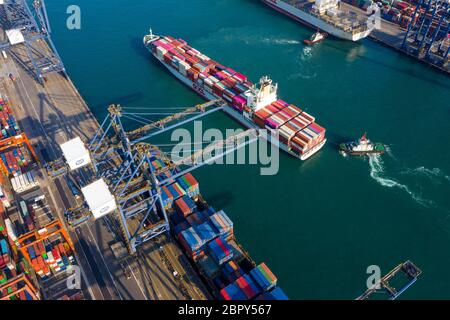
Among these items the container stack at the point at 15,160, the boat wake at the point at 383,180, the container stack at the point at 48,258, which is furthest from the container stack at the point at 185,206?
the boat wake at the point at 383,180

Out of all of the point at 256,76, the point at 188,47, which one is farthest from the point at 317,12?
the point at 188,47

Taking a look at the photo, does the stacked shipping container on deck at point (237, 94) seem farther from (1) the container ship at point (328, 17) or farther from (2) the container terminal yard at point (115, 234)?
(1) the container ship at point (328, 17)

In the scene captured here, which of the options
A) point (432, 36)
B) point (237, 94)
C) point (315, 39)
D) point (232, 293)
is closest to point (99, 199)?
point (232, 293)

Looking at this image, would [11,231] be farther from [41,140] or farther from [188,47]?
[188,47]

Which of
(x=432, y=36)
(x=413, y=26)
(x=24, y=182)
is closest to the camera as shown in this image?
(x=24, y=182)

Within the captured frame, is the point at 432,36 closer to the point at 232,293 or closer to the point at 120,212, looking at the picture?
the point at 232,293

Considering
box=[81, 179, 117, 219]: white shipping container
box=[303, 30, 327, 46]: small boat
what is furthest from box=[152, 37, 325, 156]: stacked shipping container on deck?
box=[81, 179, 117, 219]: white shipping container
